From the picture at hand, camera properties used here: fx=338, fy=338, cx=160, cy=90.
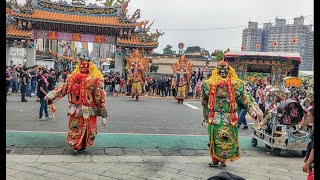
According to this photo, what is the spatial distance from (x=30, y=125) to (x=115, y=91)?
13008mm

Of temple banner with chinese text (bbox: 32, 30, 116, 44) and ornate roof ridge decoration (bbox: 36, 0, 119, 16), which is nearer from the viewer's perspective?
temple banner with chinese text (bbox: 32, 30, 116, 44)

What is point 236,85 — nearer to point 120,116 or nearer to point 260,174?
point 260,174

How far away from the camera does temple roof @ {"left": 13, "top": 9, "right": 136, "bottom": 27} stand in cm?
2194

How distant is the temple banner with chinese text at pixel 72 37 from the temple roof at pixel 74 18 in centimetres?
103

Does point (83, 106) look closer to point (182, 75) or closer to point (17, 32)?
point (182, 75)

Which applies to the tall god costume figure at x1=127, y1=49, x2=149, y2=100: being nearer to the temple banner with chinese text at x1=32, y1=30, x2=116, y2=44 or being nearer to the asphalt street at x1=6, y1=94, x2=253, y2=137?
the asphalt street at x1=6, y1=94, x2=253, y2=137

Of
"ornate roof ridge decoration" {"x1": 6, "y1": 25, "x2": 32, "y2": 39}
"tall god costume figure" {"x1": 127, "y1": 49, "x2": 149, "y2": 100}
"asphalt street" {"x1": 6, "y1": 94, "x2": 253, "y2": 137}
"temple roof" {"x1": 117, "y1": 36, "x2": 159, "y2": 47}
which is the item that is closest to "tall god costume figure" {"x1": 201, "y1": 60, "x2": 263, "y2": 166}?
"asphalt street" {"x1": 6, "y1": 94, "x2": 253, "y2": 137}

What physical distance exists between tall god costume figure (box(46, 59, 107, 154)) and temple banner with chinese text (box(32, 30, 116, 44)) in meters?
16.8

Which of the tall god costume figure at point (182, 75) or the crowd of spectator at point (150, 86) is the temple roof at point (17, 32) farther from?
the tall god costume figure at point (182, 75)

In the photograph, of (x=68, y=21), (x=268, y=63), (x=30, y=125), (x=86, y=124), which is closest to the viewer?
(x=86, y=124)

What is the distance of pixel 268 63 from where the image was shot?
31219 mm

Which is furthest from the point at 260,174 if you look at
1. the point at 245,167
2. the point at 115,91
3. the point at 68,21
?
the point at 68,21

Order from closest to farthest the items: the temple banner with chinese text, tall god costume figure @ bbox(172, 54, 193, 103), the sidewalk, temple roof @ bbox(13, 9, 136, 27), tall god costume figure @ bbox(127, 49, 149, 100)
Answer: the sidewalk → tall god costume figure @ bbox(172, 54, 193, 103) → tall god costume figure @ bbox(127, 49, 149, 100) → temple roof @ bbox(13, 9, 136, 27) → the temple banner with chinese text

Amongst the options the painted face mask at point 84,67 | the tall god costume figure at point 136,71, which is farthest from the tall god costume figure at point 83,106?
the tall god costume figure at point 136,71
